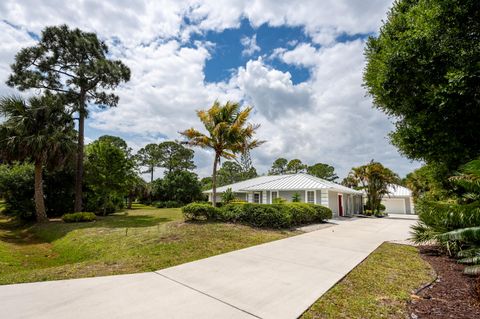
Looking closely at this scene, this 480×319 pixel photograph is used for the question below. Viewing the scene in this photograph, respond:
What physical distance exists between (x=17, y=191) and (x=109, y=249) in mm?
12008

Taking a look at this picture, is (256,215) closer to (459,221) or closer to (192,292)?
(459,221)

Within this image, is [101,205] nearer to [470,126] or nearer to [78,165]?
[78,165]

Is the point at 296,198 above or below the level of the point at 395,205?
above

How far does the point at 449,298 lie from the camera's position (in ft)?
13.0

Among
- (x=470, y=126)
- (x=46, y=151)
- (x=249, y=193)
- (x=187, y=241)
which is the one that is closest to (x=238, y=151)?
(x=187, y=241)

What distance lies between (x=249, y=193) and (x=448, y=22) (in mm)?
20387

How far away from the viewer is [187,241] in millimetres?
7781

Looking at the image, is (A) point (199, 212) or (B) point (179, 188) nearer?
(A) point (199, 212)

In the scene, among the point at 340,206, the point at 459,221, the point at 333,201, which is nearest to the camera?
the point at 459,221

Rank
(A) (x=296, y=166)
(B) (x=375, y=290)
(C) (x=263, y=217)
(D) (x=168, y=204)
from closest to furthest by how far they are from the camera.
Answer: (B) (x=375, y=290) → (C) (x=263, y=217) → (D) (x=168, y=204) → (A) (x=296, y=166)

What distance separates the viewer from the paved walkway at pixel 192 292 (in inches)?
126

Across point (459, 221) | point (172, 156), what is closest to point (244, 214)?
point (459, 221)

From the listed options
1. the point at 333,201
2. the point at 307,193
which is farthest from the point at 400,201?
the point at 307,193

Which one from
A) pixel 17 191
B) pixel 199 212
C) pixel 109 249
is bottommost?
pixel 109 249
